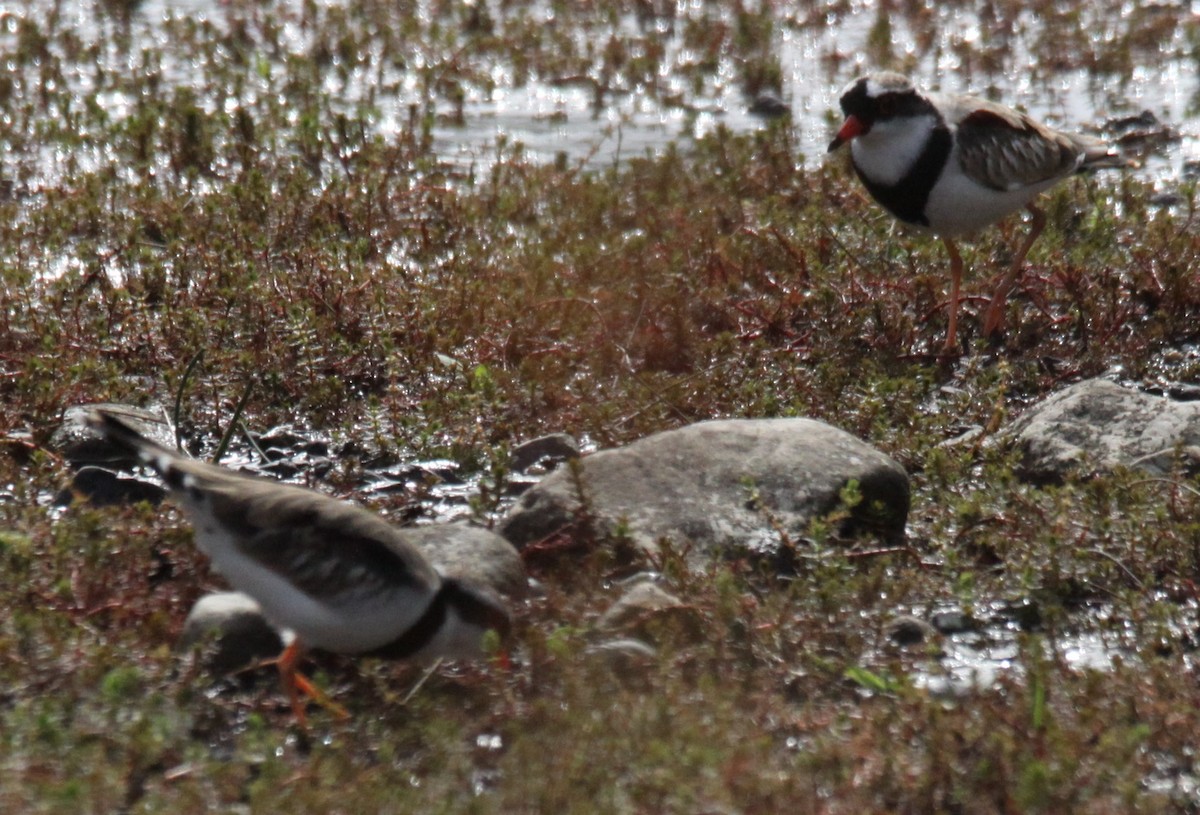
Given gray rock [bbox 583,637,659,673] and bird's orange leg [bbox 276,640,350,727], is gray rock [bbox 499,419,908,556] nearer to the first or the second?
gray rock [bbox 583,637,659,673]

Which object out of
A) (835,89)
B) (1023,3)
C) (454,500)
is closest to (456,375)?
(454,500)

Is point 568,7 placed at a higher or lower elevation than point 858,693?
higher

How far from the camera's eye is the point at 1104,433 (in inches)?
251

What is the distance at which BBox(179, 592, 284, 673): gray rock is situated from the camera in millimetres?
4918

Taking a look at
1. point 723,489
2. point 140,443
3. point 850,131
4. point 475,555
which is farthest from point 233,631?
point 850,131

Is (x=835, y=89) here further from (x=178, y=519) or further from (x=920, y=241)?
(x=178, y=519)

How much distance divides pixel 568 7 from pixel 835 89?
269cm

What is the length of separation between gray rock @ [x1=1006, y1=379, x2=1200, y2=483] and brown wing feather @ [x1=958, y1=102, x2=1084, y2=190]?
1.34 meters

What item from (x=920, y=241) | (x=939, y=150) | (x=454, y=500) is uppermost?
(x=939, y=150)

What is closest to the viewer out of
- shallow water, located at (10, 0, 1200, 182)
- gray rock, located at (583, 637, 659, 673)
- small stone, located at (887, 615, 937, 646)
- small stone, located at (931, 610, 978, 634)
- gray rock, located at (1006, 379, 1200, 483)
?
gray rock, located at (583, 637, 659, 673)

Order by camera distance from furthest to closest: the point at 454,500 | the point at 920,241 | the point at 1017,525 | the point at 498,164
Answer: the point at 498,164 < the point at 920,241 < the point at 454,500 < the point at 1017,525

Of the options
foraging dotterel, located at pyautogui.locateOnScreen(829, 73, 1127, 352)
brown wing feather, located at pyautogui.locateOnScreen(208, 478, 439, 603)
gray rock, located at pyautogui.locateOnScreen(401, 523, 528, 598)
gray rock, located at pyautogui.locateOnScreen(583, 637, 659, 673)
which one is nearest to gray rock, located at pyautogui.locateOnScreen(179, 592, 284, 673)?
brown wing feather, located at pyautogui.locateOnScreen(208, 478, 439, 603)

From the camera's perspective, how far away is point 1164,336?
25.1ft

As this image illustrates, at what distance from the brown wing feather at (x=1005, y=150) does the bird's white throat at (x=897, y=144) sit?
0.18 m
